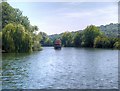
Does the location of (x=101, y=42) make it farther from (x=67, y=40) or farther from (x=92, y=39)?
(x=67, y=40)

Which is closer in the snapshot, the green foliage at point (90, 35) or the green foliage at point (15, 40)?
the green foliage at point (15, 40)

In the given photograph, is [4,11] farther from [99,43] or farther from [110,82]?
[110,82]

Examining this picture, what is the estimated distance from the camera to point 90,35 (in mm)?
138750

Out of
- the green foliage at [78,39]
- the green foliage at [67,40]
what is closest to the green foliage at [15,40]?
the green foliage at [78,39]

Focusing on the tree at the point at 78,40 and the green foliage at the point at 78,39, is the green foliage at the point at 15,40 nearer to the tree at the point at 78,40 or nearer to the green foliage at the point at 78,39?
the green foliage at the point at 78,39

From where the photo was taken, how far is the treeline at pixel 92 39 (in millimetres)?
119356

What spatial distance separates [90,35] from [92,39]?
293 cm

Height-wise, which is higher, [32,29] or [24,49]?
[32,29]

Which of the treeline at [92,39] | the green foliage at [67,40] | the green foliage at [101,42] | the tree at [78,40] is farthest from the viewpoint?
the green foliage at [67,40]

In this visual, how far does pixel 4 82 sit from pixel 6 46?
131 ft

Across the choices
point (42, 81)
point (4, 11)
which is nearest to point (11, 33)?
point (4, 11)

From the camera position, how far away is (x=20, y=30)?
62375 millimetres

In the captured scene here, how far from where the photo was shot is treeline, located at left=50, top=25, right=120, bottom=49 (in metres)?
119

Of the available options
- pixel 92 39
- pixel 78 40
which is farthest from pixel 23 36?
pixel 78 40
